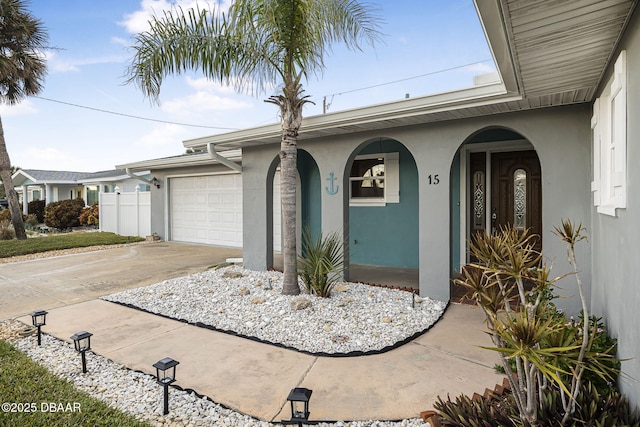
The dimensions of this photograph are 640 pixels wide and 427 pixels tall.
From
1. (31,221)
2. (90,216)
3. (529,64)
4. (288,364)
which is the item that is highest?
(529,64)

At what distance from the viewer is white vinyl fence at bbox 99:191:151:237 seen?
13.6 meters

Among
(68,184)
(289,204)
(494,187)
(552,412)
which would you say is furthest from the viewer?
(68,184)

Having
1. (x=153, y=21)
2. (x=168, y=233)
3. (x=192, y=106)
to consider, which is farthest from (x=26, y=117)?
(x=153, y=21)

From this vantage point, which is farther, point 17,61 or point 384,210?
point 17,61

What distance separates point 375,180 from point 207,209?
6.26 meters

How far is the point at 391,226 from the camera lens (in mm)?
7652

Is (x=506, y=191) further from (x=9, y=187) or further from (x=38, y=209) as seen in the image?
(x=38, y=209)

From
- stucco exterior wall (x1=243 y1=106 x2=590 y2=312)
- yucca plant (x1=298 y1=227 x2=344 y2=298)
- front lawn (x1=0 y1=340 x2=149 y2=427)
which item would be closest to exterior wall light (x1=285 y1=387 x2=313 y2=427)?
front lawn (x1=0 y1=340 x2=149 y2=427)

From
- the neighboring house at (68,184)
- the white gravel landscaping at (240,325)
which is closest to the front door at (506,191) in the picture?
the white gravel landscaping at (240,325)

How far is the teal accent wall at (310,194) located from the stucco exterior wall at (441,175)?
1655mm

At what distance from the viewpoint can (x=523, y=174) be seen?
645 cm

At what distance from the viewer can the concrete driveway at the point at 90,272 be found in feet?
18.7

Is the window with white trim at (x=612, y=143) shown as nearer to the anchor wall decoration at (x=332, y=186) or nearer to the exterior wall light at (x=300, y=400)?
the exterior wall light at (x=300, y=400)

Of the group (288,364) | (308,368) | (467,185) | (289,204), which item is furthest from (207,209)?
(308,368)
